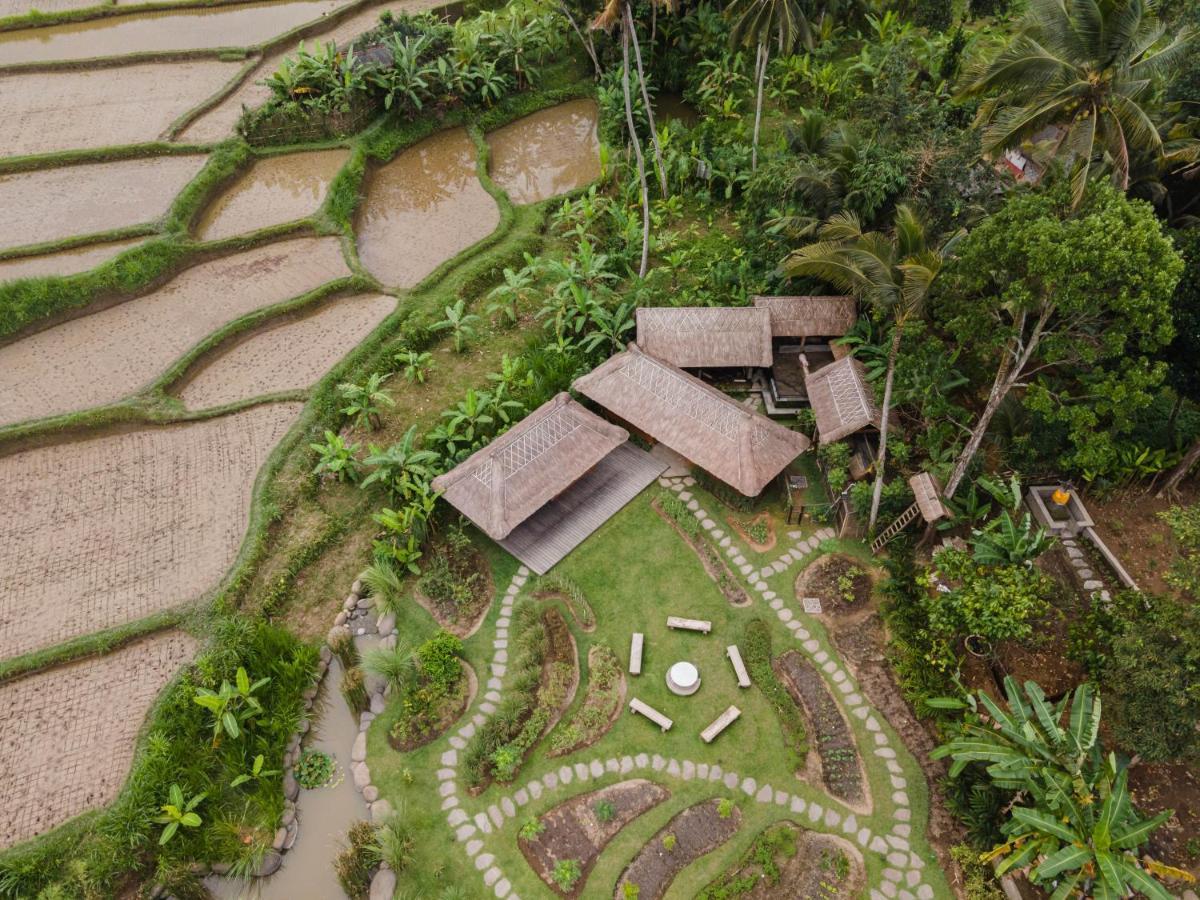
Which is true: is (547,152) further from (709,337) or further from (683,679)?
(683,679)

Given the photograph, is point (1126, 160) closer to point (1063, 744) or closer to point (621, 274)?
point (1063, 744)

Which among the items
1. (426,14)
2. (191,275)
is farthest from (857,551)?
(426,14)

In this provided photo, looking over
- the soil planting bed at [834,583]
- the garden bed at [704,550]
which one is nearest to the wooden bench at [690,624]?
the garden bed at [704,550]

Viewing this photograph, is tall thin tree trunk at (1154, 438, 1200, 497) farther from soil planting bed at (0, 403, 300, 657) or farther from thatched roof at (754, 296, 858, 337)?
soil planting bed at (0, 403, 300, 657)

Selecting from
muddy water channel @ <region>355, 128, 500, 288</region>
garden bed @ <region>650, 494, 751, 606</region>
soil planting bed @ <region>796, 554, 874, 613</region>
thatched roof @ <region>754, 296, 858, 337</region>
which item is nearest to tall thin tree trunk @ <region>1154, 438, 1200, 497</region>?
soil planting bed @ <region>796, 554, 874, 613</region>

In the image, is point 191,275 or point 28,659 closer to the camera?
point 28,659

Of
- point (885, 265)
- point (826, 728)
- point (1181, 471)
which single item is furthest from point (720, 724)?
point (1181, 471)
